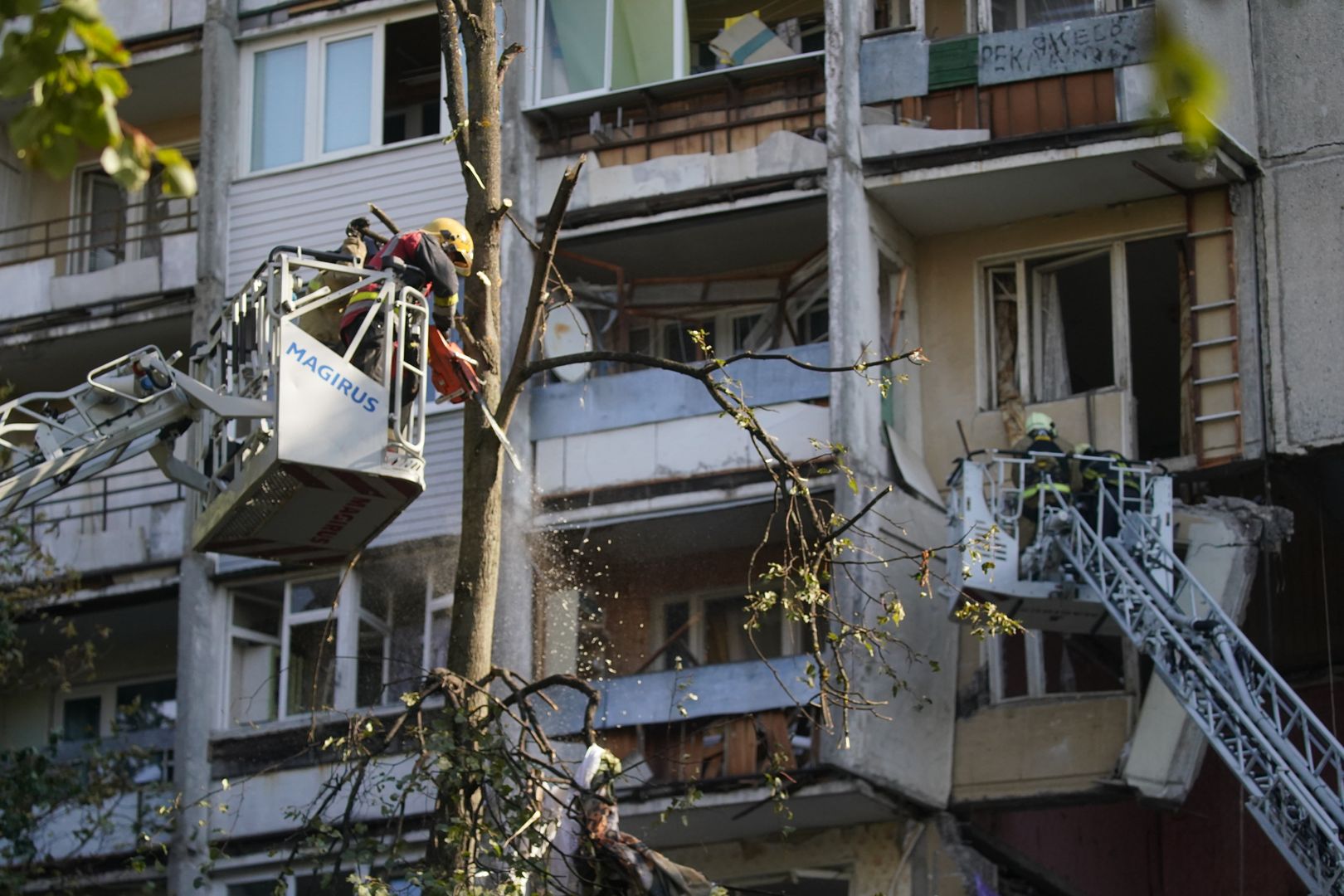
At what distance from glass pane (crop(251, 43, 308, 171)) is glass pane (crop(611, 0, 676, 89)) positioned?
12.3 feet

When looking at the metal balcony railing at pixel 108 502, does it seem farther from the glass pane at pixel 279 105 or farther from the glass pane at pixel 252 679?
the glass pane at pixel 279 105

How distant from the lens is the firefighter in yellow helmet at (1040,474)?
2044cm

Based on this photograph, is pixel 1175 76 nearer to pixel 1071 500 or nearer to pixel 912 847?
pixel 1071 500

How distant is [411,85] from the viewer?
2595 cm

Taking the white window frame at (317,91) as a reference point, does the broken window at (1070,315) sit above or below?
below

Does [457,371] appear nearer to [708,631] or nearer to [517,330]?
[517,330]

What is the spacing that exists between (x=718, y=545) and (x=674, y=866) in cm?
1012

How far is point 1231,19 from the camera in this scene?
22.2 m

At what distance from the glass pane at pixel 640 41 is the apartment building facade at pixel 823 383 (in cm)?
3

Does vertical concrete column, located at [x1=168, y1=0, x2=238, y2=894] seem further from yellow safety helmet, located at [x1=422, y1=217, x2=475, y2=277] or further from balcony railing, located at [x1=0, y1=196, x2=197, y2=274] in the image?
yellow safety helmet, located at [x1=422, y1=217, x2=475, y2=277]

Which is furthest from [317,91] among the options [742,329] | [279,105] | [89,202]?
[742,329]

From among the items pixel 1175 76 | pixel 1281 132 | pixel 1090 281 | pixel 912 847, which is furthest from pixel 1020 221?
pixel 1175 76

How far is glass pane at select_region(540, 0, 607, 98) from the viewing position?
23688 millimetres

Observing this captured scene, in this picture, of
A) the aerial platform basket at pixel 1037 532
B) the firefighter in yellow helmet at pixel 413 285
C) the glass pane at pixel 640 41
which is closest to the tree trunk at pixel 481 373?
the firefighter in yellow helmet at pixel 413 285
